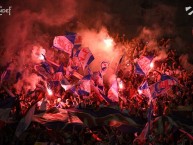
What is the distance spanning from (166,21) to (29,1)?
16.7 ft

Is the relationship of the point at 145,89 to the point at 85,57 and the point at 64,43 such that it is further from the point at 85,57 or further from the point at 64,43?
the point at 64,43

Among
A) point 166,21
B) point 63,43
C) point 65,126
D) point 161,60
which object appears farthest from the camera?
point 166,21

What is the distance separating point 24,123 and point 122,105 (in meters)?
3.16

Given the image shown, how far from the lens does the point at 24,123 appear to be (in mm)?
8648

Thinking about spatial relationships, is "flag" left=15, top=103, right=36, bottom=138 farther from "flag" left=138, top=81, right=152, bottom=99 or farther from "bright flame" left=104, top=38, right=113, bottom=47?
"bright flame" left=104, top=38, right=113, bottom=47

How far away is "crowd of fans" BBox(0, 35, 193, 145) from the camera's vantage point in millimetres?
8992

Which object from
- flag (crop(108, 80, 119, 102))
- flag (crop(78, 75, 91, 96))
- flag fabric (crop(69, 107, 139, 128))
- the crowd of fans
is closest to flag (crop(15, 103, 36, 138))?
the crowd of fans

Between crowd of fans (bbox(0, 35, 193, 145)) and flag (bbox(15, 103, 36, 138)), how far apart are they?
0.36m

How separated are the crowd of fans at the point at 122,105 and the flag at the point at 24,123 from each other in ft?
1.18

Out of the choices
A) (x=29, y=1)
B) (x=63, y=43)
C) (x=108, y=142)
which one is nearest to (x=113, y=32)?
(x=29, y=1)

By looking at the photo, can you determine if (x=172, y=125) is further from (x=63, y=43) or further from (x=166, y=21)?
(x=166, y=21)

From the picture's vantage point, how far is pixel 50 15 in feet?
49.7

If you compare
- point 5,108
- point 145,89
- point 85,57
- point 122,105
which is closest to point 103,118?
point 145,89

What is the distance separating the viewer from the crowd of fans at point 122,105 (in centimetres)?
899
